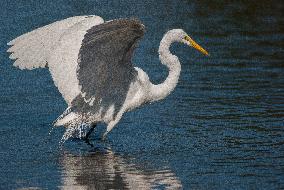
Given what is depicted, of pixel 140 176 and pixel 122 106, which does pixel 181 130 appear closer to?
pixel 122 106

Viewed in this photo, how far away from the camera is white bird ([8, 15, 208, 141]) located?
39.0 feet

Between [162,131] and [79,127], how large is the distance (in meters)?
1.07

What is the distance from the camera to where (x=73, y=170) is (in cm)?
1194

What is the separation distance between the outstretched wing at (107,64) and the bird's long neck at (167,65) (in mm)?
534

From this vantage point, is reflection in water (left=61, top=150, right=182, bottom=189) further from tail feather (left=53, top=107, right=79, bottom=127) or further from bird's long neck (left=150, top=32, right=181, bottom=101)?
bird's long neck (left=150, top=32, right=181, bottom=101)

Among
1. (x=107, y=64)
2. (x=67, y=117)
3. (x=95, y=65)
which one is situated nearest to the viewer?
(x=95, y=65)

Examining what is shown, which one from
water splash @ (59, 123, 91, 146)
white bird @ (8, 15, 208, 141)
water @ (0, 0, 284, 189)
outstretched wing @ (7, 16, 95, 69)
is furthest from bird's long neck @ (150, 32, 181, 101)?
outstretched wing @ (7, 16, 95, 69)

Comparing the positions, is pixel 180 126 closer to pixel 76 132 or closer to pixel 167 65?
pixel 167 65

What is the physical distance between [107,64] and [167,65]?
4.84ft

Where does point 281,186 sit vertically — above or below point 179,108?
above

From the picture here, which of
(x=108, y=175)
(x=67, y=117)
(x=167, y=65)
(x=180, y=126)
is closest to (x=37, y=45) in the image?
(x=67, y=117)

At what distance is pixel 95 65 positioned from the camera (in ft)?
40.2

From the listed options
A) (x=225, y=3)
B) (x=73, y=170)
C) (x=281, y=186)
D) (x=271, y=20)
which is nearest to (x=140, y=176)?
(x=73, y=170)

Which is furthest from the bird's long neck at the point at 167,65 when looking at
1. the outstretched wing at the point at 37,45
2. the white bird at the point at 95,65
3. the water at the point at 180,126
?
the outstretched wing at the point at 37,45
